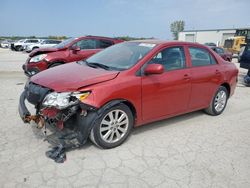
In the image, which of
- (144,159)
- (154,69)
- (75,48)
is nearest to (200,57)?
(154,69)

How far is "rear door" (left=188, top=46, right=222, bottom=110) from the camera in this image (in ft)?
14.1

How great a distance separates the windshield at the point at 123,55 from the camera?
3.67m

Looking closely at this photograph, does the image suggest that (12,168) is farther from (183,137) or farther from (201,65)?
(201,65)

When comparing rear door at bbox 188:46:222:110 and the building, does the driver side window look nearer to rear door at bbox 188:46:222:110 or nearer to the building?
rear door at bbox 188:46:222:110

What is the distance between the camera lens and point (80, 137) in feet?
9.96

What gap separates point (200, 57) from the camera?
15.0 ft

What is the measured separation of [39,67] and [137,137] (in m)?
4.70

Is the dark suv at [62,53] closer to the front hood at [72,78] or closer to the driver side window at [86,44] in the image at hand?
the driver side window at [86,44]

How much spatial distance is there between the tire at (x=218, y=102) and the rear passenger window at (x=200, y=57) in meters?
0.67

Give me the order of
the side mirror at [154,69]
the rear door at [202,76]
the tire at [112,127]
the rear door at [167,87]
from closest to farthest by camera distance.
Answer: the tire at [112,127], the side mirror at [154,69], the rear door at [167,87], the rear door at [202,76]

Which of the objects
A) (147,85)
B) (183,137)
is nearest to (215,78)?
(183,137)

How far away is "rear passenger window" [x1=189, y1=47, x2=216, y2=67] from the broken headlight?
233 cm

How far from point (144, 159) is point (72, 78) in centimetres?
151

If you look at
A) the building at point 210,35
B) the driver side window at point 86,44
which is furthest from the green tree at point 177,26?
the driver side window at point 86,44
